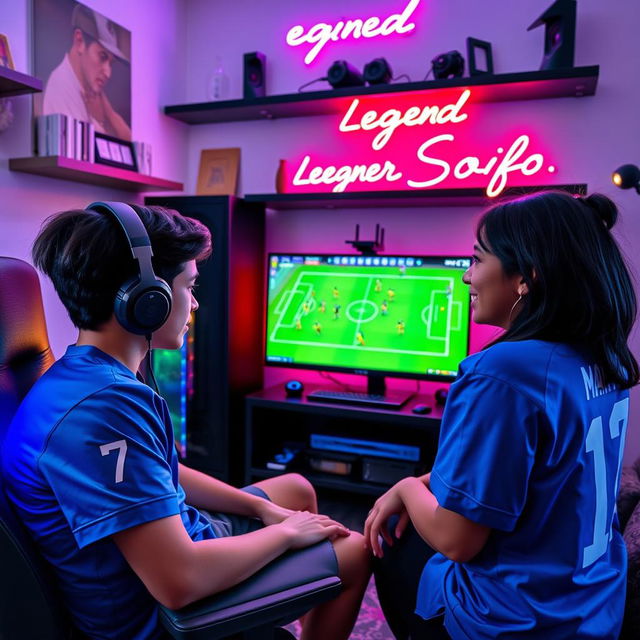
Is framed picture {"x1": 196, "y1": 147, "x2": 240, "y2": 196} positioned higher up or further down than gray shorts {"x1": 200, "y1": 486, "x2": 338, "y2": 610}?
higher up

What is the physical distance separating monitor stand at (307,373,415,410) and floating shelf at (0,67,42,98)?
1.58 meters

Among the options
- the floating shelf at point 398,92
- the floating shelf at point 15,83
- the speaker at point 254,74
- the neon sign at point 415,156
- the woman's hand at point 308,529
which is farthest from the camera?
the speaker at point 254,74

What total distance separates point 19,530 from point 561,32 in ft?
8.37

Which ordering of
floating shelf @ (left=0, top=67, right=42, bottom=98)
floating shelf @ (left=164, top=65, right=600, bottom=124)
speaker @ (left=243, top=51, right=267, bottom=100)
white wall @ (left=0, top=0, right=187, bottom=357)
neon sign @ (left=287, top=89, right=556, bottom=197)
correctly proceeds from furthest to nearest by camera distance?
speaker @ (left=243, top=51, right=267, bottom=100), neon sign @ (left=287, top=89, right=556, bottom=197), floating shelf @ (left=164, top=65, right=600, bottom=124), white wall @ (left=0, top=0, right=187, bottom=357), floating shelf @ (left=0, top=67, right=42, bottom=98)

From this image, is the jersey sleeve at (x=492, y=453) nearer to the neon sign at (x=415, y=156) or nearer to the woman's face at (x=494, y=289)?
the woman's face at (x=494, y=289)

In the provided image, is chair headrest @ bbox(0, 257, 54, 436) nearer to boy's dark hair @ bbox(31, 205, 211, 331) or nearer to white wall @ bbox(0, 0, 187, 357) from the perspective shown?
boy's dark hair @ bbox(31, 205, 211, 331)

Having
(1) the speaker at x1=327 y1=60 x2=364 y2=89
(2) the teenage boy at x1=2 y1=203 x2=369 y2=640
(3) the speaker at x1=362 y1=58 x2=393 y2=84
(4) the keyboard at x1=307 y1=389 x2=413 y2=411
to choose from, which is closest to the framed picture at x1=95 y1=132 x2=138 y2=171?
(1) the speaker at x1=327 y1=60 x2=364 y2=89

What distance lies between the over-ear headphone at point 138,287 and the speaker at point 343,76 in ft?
Answer: 6.36

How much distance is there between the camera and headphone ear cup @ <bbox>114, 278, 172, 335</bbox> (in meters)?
0.94

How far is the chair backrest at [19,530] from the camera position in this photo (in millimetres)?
834

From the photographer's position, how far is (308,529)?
1065 millimetres

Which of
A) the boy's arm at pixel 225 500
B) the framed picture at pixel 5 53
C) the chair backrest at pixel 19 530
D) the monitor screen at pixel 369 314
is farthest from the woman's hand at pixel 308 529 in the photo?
the framed picture at pixel 5 53

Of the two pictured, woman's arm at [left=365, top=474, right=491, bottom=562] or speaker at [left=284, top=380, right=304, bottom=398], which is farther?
speaker at [left=284, top=380, right=304, bottom=398]

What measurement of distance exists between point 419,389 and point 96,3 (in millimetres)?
2281
